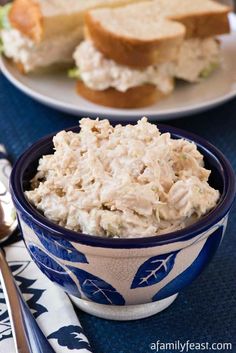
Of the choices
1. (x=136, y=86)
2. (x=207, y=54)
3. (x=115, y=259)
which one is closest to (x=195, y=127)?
(x=136, y=86)

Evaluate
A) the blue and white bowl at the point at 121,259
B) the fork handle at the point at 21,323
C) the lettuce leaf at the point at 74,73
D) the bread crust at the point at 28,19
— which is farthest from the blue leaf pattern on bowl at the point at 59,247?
the bread crust at the point at 28,19

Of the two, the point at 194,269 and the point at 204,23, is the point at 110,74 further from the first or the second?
the point at 194,269

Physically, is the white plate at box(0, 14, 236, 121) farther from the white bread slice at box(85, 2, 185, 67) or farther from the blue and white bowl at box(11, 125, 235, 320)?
the blue and white bowl at box(11, 125, 235, 320)

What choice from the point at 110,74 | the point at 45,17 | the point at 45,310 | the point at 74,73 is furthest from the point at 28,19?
the point at 45,310

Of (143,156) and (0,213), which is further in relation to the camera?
(0,213)

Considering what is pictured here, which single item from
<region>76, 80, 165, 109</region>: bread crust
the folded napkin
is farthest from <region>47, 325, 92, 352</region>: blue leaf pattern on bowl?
<region>76, 80, 165, 109</region>: bread crust

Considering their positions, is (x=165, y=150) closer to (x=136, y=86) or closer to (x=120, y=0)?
(x=136, y=86)
